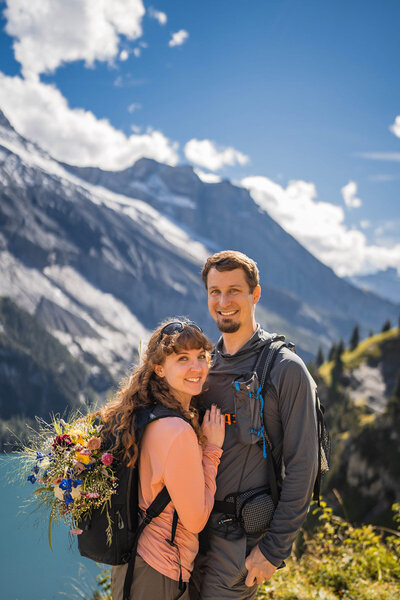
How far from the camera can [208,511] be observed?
12.8 feet

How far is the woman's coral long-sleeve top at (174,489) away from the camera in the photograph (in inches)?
147

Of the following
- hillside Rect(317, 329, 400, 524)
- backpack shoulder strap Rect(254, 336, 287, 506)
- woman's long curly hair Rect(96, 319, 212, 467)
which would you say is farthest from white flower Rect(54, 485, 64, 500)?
hillside Rect(317, 329, 400, 524)

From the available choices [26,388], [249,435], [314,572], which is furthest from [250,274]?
[26,388]

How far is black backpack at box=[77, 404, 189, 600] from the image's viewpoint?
12.6 ft

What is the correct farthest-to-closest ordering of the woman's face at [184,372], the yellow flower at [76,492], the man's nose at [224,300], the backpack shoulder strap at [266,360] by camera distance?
the man's nose at [224,300]
the backpack shoulder strap at [266,360]
the woman's face at [184,372]
the yellow flower at [76,492]

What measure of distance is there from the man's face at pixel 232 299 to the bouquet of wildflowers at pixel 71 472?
5.55 feet

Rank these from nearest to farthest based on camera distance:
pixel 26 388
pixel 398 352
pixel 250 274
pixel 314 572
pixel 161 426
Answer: pixel 161 426, pixel 250 274, pixel 314 572, pixel 398 352, pixel 26 388

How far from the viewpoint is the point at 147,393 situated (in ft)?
13.8

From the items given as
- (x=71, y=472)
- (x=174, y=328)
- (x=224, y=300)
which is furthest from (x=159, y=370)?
(x=71, y=472)

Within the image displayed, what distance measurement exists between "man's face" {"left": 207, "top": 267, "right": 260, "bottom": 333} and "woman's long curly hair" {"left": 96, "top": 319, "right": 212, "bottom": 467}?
46 centimetres

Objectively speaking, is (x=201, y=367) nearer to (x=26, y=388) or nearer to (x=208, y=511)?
(x=208, y=511)

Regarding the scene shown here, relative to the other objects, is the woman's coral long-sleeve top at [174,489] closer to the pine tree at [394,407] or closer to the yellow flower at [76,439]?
the yellow flower at [76,439]

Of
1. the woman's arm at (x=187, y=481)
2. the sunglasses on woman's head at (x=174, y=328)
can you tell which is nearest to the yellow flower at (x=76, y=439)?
the woman's arm at (x=187, y=481)

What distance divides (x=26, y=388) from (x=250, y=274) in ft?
679
